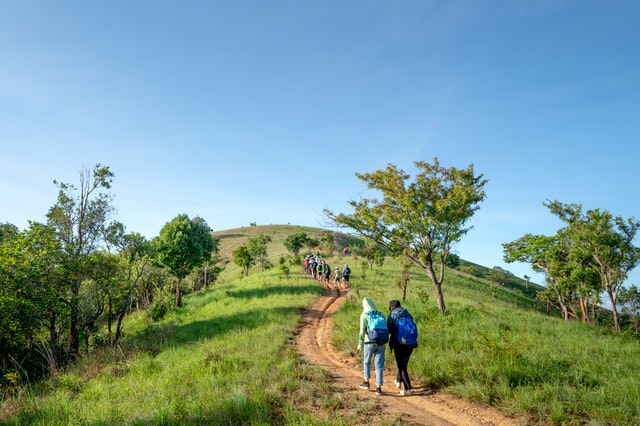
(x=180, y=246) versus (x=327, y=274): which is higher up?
(x=180, y=246)

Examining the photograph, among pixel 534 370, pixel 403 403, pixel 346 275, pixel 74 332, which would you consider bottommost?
pixel 74 332

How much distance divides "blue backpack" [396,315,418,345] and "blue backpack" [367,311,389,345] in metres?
0.31

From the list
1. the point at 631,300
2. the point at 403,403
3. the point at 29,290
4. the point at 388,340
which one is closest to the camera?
the point at 403,403

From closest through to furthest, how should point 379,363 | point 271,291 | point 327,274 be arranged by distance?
point 379,363
point 271,291
point 327,274

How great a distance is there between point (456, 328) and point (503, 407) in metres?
6.13

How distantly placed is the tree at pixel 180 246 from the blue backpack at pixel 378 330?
2483 centimetres

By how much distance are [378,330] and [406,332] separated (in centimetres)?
67

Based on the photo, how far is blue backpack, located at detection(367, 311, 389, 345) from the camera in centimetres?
795

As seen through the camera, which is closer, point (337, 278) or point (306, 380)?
point (306, 380)

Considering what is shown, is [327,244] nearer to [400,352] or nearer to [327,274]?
[327,274]

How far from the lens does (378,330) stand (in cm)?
798

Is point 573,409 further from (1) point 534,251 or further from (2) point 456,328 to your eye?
(1) point 534,251

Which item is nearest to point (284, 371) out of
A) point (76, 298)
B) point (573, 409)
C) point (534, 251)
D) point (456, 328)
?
point (573, 409)

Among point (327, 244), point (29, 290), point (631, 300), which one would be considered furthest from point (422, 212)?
point (327, 244)
